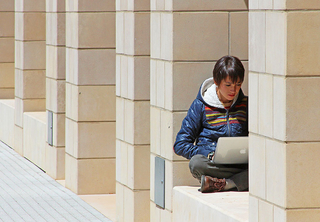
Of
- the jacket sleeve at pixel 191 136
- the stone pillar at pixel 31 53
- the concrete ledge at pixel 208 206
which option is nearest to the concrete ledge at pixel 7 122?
the stone pillar at pixel 31 53

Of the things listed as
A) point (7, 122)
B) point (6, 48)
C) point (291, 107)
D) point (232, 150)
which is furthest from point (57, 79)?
point (291, 107)

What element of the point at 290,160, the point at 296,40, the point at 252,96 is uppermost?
the point at 296,40

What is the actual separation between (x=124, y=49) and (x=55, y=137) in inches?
160

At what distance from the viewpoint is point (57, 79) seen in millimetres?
12531

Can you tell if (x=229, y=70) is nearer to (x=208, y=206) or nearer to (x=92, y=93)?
(x=208, y=206)

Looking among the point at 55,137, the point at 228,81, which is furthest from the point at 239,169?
the point at 55,137

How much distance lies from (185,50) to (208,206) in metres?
1.66

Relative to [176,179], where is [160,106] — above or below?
above

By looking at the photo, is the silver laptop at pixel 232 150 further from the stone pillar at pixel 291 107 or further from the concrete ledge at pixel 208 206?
the stone pillar at pixel 291 107

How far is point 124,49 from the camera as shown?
353 inches

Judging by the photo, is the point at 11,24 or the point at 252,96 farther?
the point at 11,24

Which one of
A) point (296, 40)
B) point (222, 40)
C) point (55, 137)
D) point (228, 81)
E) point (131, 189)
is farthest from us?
point (55, 137)

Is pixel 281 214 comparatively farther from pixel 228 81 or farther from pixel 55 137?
pixel 55 137

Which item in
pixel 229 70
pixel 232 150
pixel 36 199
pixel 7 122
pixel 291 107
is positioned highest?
pixel 229 70
